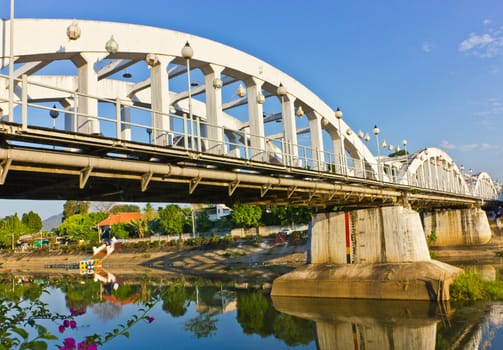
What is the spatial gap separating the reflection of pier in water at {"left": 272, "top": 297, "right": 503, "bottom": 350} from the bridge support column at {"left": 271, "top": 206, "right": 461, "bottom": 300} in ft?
2.48

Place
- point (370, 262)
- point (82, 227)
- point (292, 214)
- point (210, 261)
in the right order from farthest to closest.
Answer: point (82, 227)
point (292, 214)
point (210, 261)
point (370, 262)

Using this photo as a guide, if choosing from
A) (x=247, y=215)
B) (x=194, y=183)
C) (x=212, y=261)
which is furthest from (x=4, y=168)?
(x=247, y=215)

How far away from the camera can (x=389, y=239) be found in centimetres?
2683

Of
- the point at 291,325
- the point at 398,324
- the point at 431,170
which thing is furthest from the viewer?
the point at 431,170

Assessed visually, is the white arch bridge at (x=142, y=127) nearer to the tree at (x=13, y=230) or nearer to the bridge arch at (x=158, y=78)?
the bridge arch at (x=158, y=78)

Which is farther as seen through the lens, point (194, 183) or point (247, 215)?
point (247, 215)

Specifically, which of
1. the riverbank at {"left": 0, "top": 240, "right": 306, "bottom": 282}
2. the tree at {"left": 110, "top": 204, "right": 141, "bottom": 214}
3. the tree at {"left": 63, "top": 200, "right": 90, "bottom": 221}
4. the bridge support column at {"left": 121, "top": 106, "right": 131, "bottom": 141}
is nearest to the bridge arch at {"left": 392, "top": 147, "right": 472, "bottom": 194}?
the riverbank at {"left": 0, "top": 240, "right": 306, "bottom": 282}

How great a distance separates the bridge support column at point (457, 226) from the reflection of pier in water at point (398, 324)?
120ft

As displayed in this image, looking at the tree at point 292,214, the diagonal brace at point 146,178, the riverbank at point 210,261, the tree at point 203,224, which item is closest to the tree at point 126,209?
the riverbank at point 210,261

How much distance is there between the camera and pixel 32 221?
11525cm

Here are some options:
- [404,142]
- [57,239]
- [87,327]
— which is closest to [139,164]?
[87,327]

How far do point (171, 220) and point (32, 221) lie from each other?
183 ft

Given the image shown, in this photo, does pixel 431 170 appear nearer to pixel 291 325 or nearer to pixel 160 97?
pixel 291 325

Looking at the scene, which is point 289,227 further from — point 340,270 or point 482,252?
point 340,270
